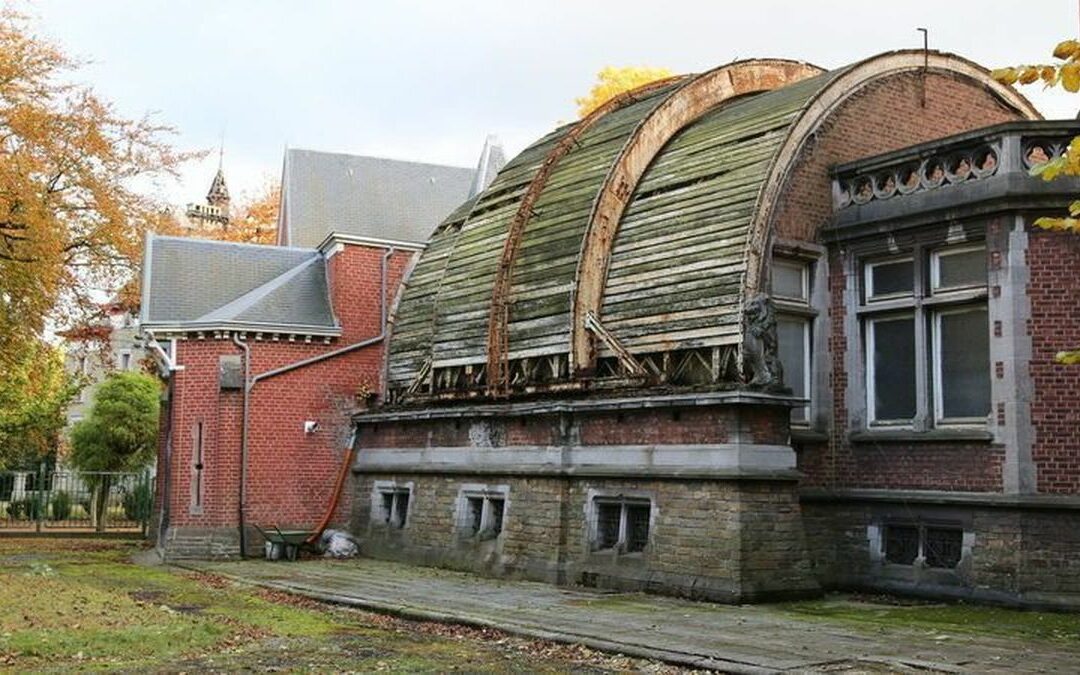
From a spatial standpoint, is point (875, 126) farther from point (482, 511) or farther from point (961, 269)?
point (482, 511)

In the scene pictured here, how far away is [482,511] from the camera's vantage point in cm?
1992

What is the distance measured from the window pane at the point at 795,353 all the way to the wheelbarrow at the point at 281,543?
10.6 m

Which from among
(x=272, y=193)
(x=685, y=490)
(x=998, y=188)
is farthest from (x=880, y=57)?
(x=272, y=193)

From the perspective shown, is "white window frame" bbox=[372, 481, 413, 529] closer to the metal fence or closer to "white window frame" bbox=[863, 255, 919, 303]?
"white window frame" bbox=[863, 255, 919, 303]

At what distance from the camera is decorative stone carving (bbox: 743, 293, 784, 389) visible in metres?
15.3

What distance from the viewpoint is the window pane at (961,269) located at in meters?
15.5

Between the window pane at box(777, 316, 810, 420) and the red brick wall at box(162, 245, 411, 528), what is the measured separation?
10.6m

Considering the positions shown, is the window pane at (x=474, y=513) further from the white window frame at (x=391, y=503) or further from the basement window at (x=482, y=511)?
the white window frame at (x=391, y=503)

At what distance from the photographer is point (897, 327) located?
1650cm

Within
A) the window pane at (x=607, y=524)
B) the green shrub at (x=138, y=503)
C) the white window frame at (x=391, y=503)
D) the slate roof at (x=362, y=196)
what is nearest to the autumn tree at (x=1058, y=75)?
the window pane at (x=607, y=524)

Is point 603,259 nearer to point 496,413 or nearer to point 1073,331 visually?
point 496,413

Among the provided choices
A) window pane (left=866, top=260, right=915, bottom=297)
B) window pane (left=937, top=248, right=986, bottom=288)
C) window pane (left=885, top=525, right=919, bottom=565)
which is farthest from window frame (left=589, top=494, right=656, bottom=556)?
window pane (left=937, top=248, right=986, bottom=288)

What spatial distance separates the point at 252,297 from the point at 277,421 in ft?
9.45

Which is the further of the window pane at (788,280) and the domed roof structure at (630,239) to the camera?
the window pane at (788,280)
